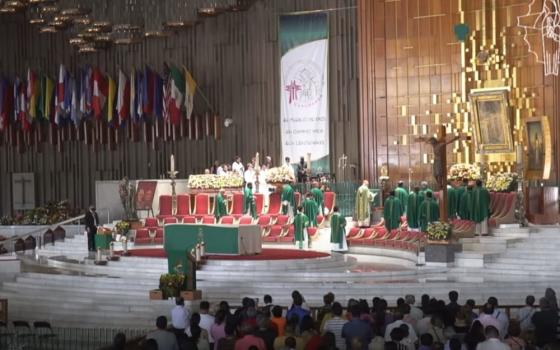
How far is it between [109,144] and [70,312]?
19.0 meters

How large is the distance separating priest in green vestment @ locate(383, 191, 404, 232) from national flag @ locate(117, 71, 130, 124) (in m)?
13.6

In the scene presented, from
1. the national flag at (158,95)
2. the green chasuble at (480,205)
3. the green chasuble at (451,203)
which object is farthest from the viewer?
the national flag at (158,95)

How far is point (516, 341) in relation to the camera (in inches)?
389

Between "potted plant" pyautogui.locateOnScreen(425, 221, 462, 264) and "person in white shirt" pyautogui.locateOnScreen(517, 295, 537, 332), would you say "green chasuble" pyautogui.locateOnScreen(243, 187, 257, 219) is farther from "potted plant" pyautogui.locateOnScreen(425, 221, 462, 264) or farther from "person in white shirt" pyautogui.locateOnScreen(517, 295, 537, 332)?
"person in white shirt" pyautogui.locateOnScreen(517, 295, 537, 332)

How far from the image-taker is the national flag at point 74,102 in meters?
36.1

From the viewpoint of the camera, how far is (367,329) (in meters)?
10.5

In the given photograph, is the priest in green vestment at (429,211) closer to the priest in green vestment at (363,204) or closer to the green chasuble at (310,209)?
the priest in green vestment at (363,204)

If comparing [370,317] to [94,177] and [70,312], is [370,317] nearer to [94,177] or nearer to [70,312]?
[70,312]

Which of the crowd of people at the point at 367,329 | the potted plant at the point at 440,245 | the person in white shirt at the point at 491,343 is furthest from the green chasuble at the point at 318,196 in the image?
the person in white shirt at the point at 491,343

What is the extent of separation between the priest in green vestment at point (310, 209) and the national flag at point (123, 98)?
1117cm

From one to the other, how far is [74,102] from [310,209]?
1282cm

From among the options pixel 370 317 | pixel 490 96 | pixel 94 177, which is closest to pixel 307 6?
pixel 490 96

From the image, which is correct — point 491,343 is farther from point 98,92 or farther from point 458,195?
point 98,92

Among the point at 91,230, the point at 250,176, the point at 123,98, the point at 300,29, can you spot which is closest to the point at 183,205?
the point at 250,176
